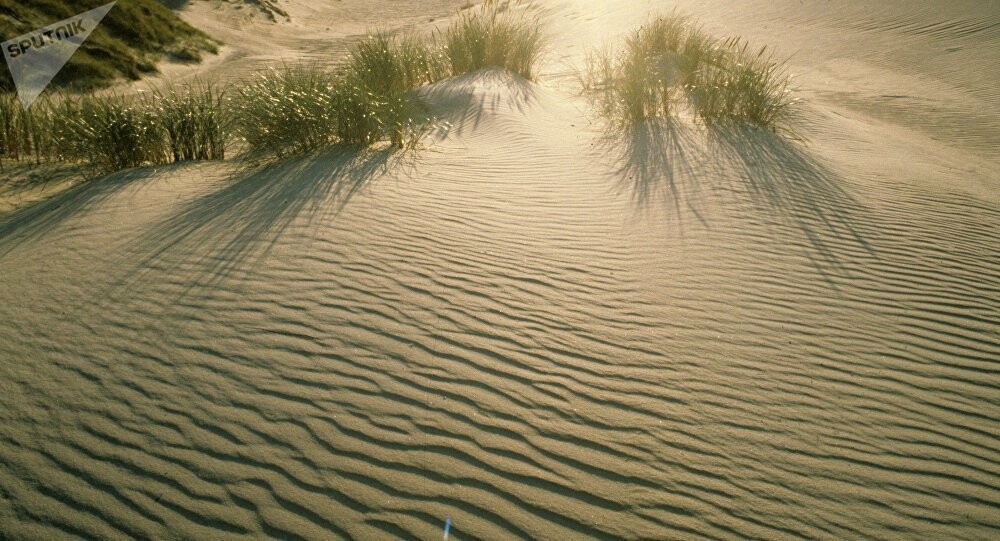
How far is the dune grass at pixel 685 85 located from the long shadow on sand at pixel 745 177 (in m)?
0.43

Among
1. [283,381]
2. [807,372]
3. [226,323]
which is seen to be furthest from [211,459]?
[807,372]

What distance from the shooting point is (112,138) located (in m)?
5.69

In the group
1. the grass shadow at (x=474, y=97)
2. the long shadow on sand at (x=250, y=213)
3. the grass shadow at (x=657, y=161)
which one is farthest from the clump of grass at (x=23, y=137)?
the grass shadow at (x=657, y=161)

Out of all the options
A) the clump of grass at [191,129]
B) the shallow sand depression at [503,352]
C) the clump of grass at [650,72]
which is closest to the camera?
the shallow sand depression at [503,352]

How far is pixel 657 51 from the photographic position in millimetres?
10344

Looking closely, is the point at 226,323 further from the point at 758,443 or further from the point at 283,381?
the point at 758,443

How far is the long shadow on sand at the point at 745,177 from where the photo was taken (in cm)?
454

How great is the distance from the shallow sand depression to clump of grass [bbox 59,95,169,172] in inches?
18.3

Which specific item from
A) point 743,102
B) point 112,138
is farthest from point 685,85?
point 112,138

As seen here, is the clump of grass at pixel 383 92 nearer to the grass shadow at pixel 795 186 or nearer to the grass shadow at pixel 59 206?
the grass shadow at pixel 59 206

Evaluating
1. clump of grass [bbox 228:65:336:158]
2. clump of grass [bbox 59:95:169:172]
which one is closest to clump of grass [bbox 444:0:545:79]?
clump of grass [bbox 228:65:336:158]

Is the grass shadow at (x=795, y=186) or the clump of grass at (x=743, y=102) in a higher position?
the clump of grass at (x=743, y=102)

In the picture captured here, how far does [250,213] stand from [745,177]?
4.68 meters

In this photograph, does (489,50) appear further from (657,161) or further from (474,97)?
(657,161)
